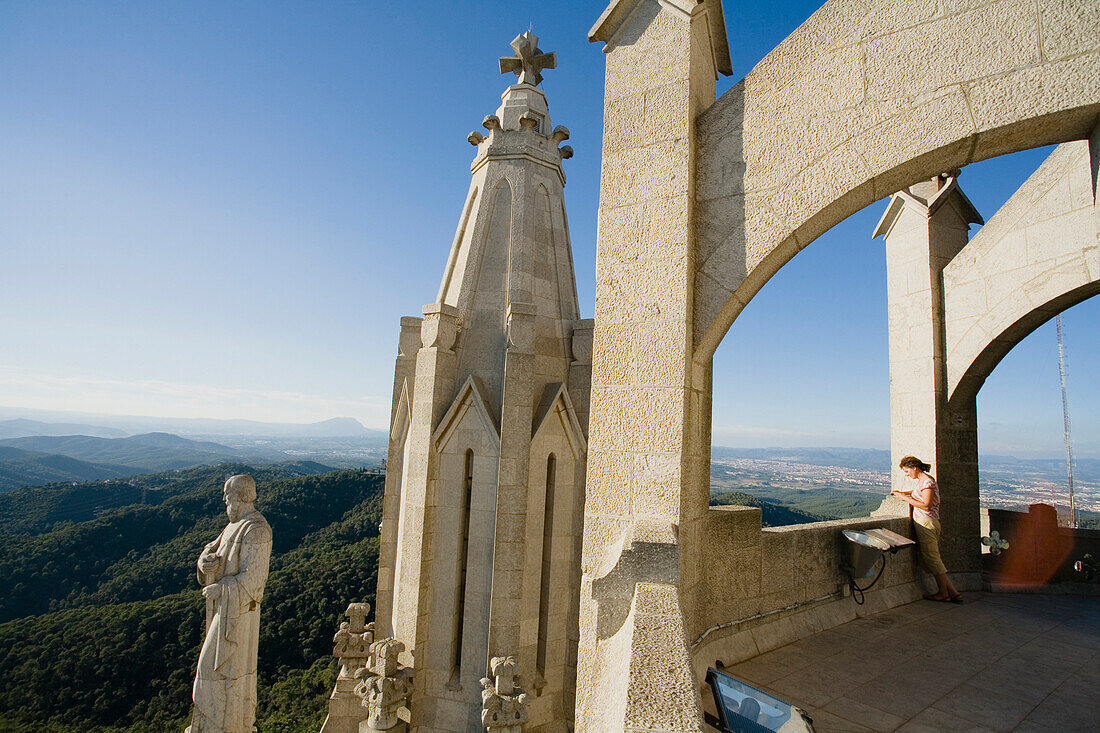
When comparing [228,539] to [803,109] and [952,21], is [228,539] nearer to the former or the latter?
[803,109]

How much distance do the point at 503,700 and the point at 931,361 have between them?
6.97 meters

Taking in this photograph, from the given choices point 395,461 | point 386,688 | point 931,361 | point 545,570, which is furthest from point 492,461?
point 931,361

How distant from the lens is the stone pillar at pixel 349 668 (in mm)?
8688

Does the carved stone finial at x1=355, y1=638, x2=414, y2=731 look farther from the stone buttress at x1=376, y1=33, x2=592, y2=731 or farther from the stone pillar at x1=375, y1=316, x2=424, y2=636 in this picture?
the stone pillar at x1=375, y1=316, x2=424, y2=636

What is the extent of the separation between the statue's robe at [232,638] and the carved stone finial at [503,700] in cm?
306

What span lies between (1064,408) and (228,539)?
19111mm

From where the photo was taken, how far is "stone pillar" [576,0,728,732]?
11.2 ft

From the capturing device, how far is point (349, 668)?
8828 mm

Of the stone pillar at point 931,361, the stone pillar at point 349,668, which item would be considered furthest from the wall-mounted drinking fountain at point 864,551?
the stone pillar at point 349,668

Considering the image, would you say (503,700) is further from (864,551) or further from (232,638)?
(864,551)

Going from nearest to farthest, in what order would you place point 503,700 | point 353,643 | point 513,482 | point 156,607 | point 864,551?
point 864,551, point 503,700, point 513,482, point 353,643, point 156,607

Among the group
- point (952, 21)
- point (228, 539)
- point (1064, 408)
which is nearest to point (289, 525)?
point (228, 539)

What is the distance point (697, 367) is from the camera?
3637mm

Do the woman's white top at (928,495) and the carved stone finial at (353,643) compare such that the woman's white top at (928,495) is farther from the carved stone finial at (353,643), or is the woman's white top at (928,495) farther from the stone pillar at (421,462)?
the carved stone finial at (353,643)
